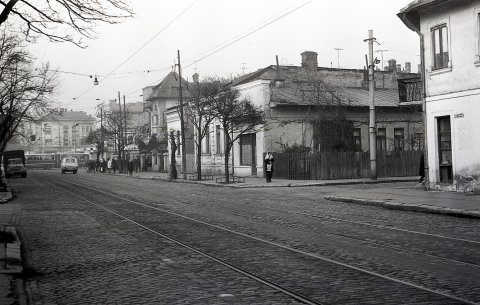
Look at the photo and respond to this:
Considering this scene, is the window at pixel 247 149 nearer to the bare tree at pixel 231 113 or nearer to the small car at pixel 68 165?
the bare tree at pixel 231 113

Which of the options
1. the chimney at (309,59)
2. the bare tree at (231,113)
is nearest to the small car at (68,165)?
the chimney at (309,59)

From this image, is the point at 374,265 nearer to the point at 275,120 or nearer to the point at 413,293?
the point at 413,293

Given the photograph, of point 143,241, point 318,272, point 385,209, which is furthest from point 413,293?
point 385,209

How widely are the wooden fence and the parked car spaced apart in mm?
33792

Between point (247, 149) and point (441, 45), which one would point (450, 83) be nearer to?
point (441, 45)

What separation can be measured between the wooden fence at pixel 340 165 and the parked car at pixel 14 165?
111 ft

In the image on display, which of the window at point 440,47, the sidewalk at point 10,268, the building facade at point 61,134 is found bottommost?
the sidewalk at point 10,268

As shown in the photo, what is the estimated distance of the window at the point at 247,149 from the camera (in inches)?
1453

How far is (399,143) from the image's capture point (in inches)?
1556

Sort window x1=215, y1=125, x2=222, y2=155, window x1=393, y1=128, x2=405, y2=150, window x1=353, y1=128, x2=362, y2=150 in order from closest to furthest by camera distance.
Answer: window x1=353, y1=128, x2=362, y2=150
window x1=393, y1=128, x2=405, y2=150
window x1=215, y1=125, x2=222, y2=155

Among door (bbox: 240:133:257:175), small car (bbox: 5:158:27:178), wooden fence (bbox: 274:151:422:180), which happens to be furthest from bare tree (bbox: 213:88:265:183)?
small car (bbox: 5:158:27:178)

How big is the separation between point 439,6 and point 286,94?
17062 mm

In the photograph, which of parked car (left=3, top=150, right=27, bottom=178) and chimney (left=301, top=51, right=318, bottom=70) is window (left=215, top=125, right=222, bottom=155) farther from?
parked car (left=3, top=150, right=27, bottom=178)

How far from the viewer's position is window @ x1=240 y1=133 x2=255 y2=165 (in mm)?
36906
